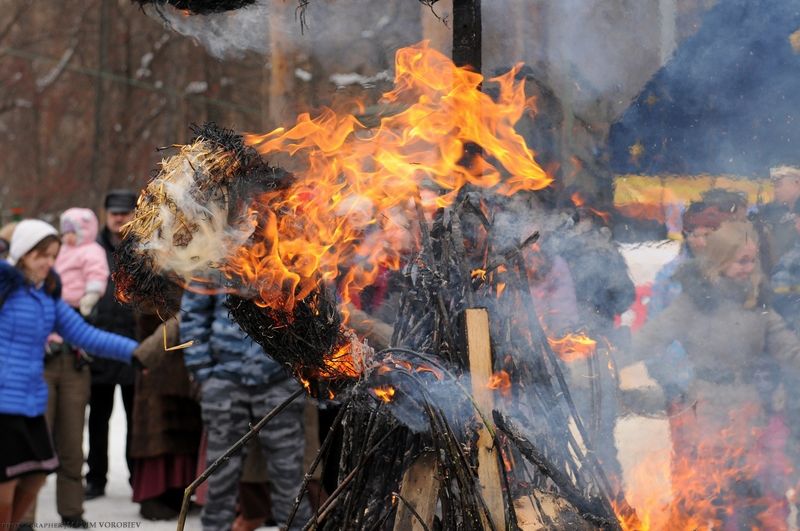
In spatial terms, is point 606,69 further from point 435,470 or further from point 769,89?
point 435,470

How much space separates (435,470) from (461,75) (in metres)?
1.28

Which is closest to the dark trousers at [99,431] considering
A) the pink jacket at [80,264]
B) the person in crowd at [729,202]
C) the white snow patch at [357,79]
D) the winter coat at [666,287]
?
the pink jacket at [80,264]

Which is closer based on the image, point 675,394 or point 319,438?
point 675,394

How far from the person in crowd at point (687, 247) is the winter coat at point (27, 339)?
293 centimetres

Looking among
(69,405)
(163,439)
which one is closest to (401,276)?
(163,439)

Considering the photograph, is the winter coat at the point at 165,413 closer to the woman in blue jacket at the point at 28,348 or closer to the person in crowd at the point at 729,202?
the woman in blue jacket at the point at 28,348

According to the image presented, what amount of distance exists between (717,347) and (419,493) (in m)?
2.98

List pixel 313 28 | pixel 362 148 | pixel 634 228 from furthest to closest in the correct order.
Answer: pixel 634 228
pixel 313 28
pixel 362 148

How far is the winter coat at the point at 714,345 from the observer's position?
5695mm

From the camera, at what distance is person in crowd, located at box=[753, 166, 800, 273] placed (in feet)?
19.7

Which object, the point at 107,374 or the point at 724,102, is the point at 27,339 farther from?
the point at 724,102

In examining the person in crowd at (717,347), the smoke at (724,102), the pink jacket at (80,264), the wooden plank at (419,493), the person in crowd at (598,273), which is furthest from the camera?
the pink jacket at (80,264)

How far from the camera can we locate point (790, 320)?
579cm

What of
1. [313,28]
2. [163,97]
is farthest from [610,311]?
[163,97]
